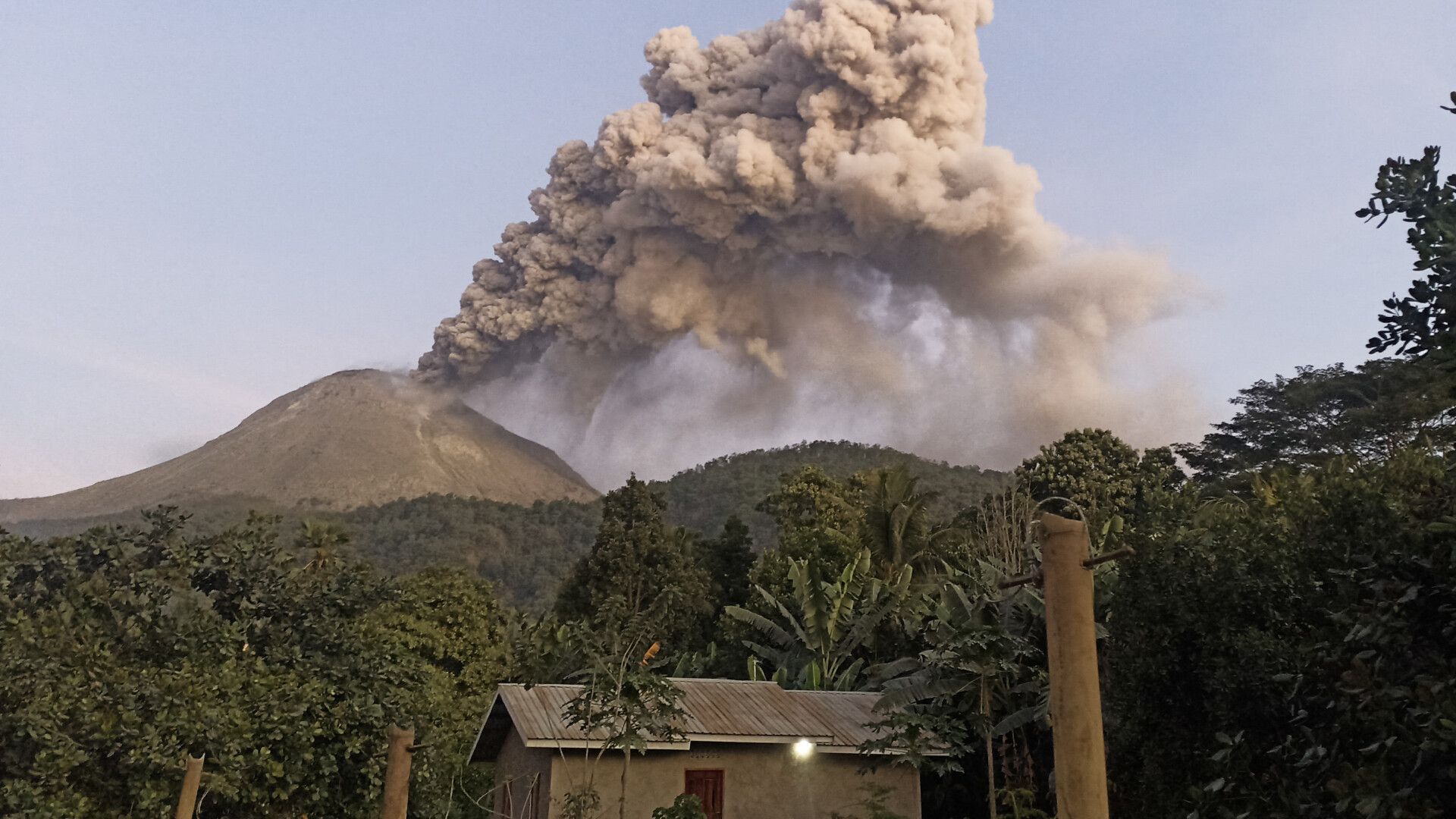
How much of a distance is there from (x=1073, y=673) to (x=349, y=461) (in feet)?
285

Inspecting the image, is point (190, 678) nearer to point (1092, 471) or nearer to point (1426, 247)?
point (1426, 247)

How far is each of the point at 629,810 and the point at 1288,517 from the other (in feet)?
27.7

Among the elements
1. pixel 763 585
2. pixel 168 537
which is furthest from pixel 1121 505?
pixel 168 537

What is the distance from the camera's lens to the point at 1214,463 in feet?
125

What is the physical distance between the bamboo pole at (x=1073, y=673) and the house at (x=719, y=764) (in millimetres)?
9533

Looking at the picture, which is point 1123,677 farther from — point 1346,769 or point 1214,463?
point 1214,463

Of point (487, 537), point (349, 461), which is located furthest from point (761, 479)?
point (349, 461)

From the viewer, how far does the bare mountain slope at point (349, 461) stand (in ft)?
264

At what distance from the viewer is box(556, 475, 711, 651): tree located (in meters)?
32.2

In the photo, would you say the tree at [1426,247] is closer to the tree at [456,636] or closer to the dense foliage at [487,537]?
the tree at [456,636]

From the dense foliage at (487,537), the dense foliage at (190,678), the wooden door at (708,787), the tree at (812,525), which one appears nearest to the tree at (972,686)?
the wooden door at (708,787)

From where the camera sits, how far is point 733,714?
14.2 metres

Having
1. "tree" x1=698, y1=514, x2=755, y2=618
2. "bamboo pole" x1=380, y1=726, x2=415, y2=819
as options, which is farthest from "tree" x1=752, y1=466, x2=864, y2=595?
"bamboo pole" x1=380, y1=726, x2=415, y2=819

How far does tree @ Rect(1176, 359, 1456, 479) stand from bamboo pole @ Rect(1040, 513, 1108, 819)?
30480mm
